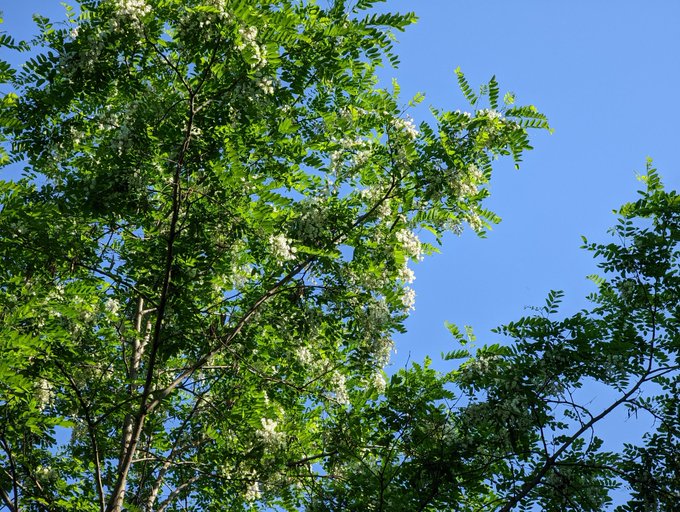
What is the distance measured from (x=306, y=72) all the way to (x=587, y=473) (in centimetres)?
497

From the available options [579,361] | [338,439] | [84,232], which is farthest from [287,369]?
[579,361]

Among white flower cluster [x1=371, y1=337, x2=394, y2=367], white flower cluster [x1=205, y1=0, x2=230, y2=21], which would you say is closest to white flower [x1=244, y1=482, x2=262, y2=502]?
white flower cluster [x1=371, y1=337, x2=394, y2=367]

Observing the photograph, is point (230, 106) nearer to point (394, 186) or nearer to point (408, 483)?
point (394, 186)

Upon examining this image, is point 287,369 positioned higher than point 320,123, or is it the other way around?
point 320,123

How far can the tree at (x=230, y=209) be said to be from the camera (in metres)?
6.83

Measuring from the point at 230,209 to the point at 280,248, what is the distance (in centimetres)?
79

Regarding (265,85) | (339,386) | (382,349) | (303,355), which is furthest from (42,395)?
(265,85)

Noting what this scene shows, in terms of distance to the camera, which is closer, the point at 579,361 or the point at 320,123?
the point at 579,361

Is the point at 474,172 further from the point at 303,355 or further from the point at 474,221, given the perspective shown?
the point at 303,355

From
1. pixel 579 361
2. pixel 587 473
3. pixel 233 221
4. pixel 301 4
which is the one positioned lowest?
pixel 587 473

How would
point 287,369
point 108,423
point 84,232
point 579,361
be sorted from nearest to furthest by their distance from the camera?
point 579,361, point 84,232, point 287,369, point 108,423

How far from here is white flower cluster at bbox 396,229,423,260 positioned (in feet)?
24.9

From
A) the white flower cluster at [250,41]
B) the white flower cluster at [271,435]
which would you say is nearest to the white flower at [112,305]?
the white flower cluster at [271,435]

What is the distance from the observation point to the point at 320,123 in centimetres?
798
